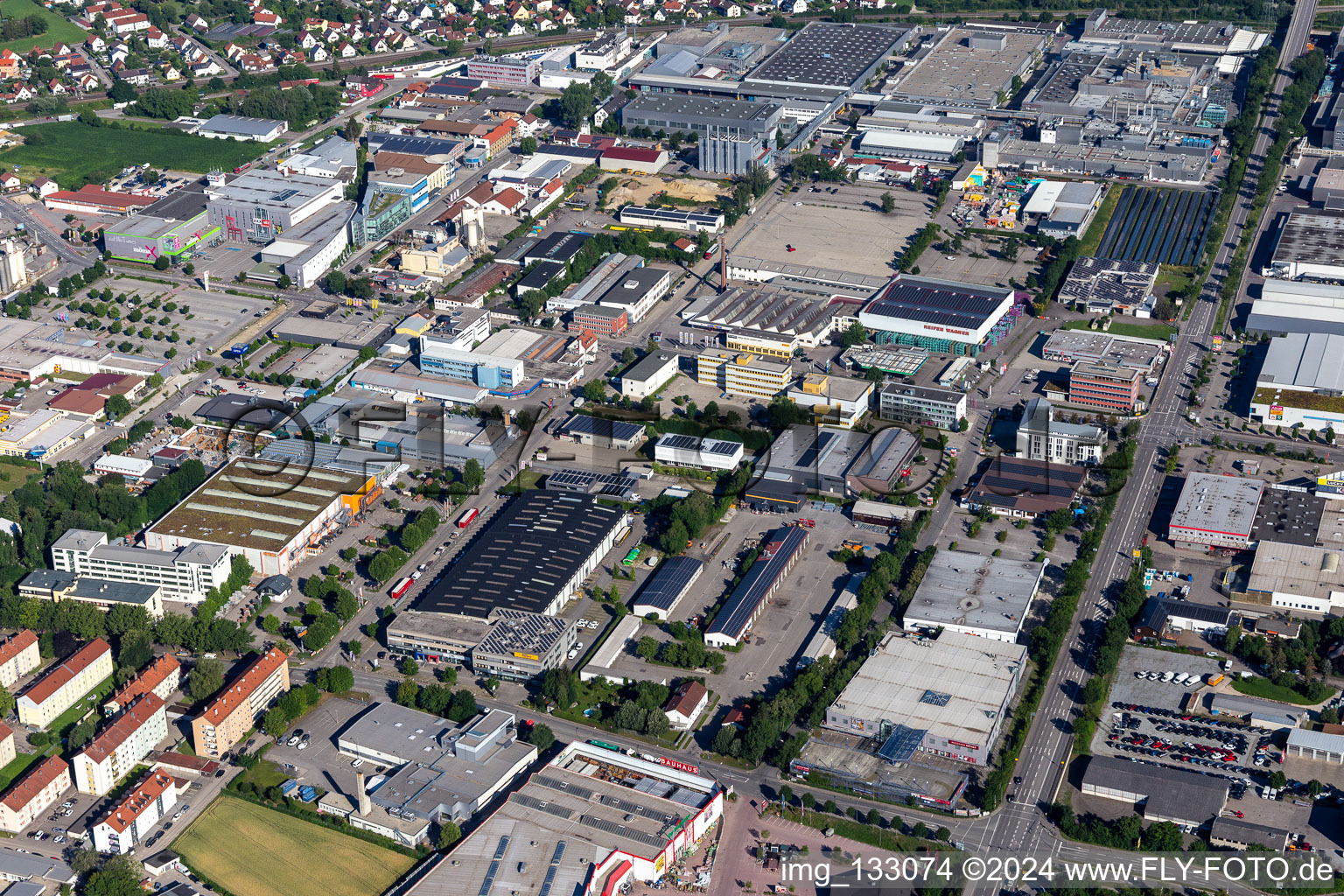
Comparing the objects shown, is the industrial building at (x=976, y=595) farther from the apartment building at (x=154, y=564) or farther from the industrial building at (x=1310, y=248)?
the industrial building at (x=1310, y=248)

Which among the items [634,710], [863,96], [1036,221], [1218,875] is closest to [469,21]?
[863,96]

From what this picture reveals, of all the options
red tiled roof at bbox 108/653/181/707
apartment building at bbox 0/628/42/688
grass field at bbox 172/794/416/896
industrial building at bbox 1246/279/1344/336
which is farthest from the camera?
industrial building at bbox 1246/279/1344/336

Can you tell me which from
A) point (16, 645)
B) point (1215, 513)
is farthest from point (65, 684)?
point (1215, 513)

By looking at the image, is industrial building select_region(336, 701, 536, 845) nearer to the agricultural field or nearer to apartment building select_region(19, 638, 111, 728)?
apartment building select_region(19, 638, 111, 728)

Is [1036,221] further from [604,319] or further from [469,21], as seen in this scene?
[469,21]

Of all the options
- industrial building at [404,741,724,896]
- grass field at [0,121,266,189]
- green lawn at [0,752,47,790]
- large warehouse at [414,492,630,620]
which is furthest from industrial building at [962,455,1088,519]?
grass field at [0,121,266,189]

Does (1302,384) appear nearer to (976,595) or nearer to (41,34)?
(976,595)
